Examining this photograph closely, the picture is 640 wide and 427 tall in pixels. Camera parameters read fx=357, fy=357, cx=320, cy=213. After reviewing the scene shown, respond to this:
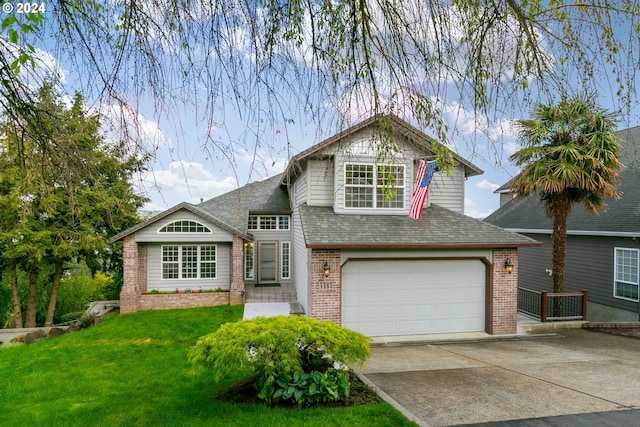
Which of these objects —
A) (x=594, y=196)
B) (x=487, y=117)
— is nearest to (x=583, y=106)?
(x=487, y=117)

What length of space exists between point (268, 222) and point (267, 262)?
2007 mm

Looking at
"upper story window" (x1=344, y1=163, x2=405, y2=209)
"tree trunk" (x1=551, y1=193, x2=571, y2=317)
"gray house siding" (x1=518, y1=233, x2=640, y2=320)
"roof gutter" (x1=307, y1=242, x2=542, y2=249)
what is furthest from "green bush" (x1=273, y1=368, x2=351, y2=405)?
"gray house siding" (x1=518, y1=233, x2=640, y2=320)

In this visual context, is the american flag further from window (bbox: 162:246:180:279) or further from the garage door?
window (bbox: 162:246:180:279)

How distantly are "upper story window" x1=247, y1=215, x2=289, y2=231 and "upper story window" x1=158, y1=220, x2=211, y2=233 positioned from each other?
296cm

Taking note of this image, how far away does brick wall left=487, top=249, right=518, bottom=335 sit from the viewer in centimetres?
1085

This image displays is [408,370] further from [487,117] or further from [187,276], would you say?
[187,276]

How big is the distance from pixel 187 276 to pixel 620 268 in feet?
55.7

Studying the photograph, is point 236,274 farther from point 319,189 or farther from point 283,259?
point 319,189

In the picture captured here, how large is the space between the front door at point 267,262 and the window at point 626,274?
14.0 metres

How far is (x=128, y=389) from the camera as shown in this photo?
6.69m

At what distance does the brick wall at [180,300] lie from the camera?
14656 mm

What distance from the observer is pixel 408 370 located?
7434 millimetres

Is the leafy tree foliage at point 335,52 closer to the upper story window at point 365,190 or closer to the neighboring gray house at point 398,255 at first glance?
the neighboring gray house at point 398,255

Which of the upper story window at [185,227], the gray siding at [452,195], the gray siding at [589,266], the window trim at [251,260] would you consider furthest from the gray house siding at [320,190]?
the gray siding at [589,266]
